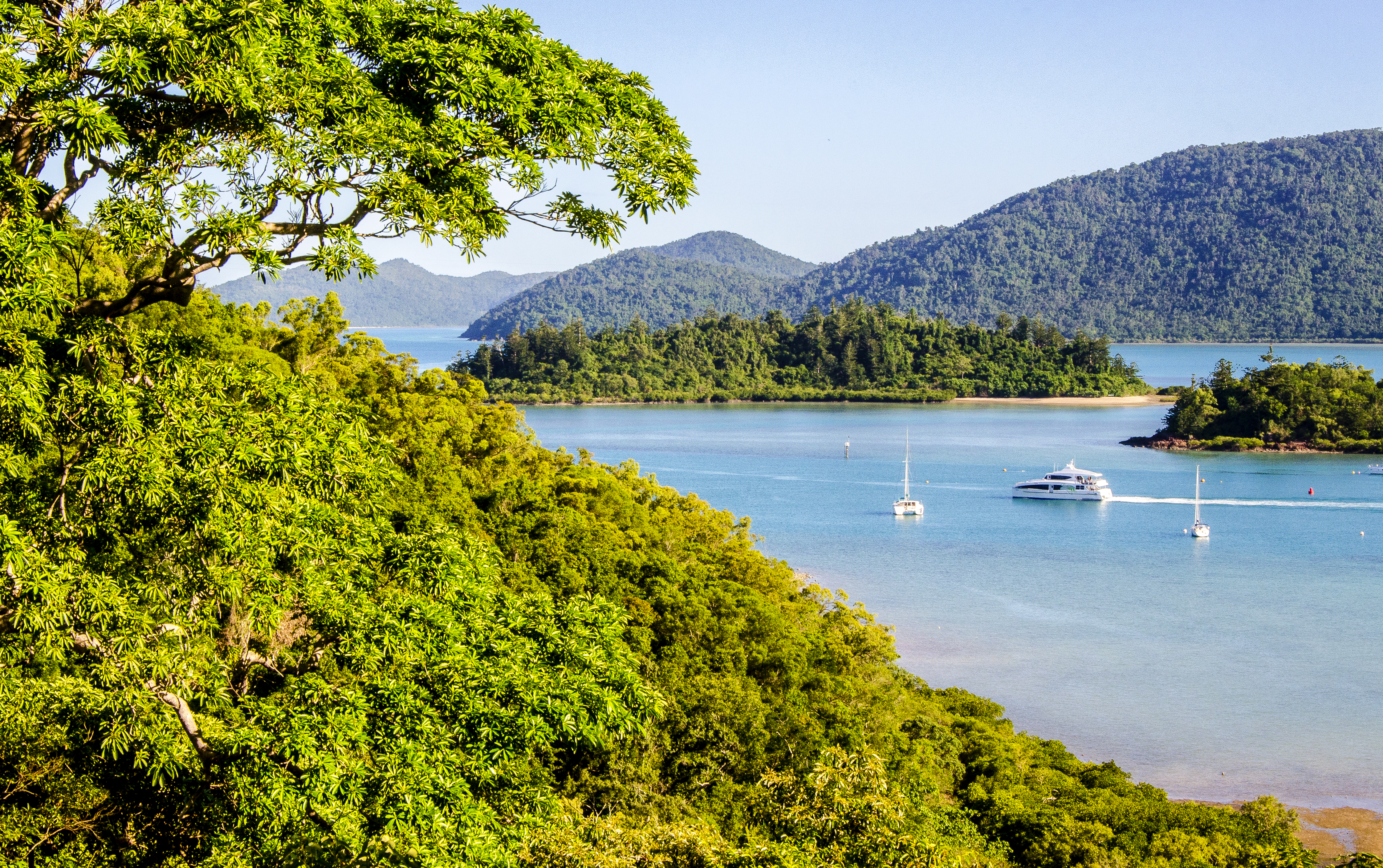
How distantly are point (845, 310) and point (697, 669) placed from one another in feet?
392

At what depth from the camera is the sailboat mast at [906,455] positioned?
52.7 meters

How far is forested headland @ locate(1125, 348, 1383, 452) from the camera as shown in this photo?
72875 mm

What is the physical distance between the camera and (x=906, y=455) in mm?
70375

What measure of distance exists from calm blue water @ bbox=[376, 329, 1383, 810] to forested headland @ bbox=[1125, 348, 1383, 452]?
9.27ft

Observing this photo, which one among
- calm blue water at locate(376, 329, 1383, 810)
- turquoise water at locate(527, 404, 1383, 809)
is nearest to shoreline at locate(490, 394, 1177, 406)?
calm blue water at locate(376, 329, 1383, 810)

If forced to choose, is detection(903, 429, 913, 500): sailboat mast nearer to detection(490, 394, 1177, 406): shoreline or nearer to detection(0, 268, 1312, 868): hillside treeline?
detection(490, 394, 1177, 406): shoreline

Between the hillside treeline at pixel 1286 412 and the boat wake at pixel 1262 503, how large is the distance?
2122cm

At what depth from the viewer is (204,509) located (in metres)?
5.42

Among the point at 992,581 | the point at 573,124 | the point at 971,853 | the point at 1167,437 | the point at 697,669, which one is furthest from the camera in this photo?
the point at 1167,437

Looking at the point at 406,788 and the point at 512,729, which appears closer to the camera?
the point at 406,788

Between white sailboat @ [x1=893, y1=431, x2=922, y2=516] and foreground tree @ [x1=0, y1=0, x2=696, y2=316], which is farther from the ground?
foreground tree @ [x1=0, y1=0, x2=696, y2=316]

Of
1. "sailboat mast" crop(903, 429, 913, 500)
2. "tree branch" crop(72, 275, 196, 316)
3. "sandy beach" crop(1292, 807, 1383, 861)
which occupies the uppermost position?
"tree branch" crop(72, 275, 196, 316)

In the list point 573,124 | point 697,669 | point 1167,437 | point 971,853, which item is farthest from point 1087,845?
point 1167,437

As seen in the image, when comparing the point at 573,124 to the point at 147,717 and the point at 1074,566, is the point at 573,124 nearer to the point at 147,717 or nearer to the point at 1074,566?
the point at 147,717
